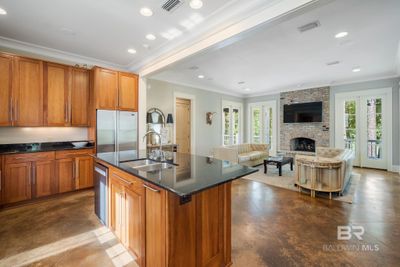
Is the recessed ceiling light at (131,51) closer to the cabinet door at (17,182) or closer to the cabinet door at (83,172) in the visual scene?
the cabinet door at (83,172)

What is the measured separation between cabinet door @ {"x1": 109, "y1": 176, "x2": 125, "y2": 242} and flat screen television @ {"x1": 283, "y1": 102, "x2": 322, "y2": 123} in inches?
281

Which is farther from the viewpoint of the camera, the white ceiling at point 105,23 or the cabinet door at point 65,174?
the cabinet door at point 65,174

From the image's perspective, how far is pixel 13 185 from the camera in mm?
3035

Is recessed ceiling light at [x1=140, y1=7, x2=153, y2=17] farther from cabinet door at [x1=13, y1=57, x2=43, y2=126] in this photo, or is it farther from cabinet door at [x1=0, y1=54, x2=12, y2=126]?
cabinet door at [x1=0, y1=54, x2=12, y2=126]

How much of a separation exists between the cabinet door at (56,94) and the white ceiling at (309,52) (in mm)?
1988

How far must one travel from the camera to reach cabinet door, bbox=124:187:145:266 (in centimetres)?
160

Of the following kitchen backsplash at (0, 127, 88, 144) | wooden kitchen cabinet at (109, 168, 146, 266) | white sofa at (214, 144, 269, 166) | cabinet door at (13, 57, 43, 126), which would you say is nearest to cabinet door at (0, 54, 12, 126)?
cabinet door at (13, 57, 43, 126)

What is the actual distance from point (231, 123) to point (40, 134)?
21.5ft

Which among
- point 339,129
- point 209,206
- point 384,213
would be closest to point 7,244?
point 209,206

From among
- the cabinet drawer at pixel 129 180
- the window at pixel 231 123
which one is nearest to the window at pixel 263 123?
the window at pixel 231 123

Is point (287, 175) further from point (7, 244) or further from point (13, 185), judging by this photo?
point (13, 185)

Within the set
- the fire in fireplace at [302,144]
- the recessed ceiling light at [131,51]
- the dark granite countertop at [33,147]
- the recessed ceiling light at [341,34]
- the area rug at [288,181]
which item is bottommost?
the area rug at [288,181]

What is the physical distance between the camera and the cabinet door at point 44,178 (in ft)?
10.6

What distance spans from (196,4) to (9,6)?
8.15ft
